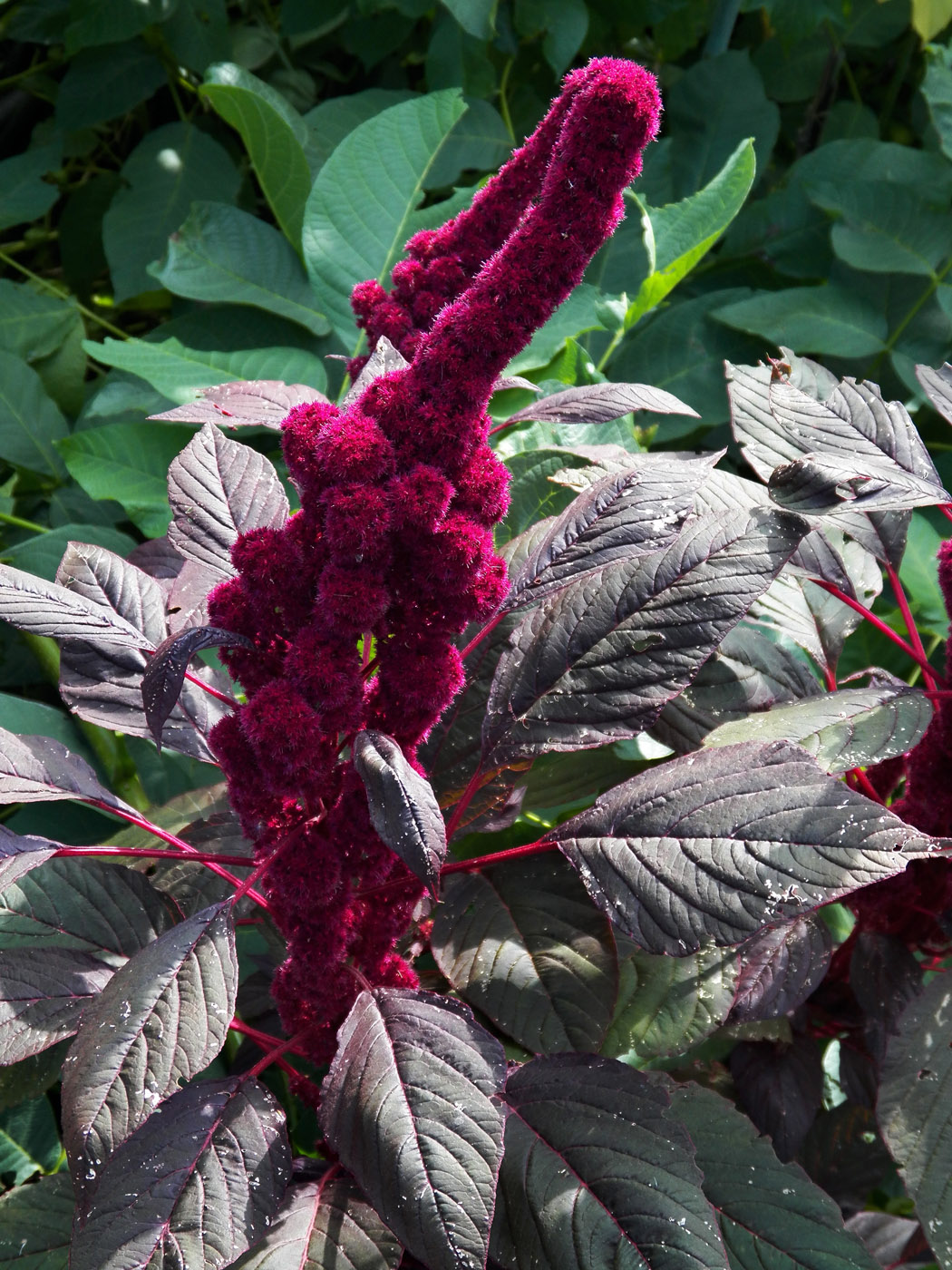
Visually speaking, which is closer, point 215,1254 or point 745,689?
point 215,1254

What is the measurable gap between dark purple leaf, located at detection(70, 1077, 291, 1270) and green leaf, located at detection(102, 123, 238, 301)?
124 centimetres

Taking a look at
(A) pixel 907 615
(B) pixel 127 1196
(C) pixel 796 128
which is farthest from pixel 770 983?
(C) pixel 796 128

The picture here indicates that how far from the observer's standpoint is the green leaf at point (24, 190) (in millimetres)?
1594

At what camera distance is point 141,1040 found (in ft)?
1.85

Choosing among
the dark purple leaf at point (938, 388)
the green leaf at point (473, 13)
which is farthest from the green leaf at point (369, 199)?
the dark purple leaf at point (938, 388)

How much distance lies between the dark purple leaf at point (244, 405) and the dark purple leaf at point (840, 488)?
35 centimetres

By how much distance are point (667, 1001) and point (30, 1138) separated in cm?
64

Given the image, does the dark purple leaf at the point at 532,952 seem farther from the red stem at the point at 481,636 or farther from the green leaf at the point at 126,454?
the green leaf at the point at 126,454

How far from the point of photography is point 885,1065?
75cm

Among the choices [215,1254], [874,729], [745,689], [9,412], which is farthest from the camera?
[9,412]

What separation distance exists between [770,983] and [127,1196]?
0.45m

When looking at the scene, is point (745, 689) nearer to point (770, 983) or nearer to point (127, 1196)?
point (770, 983)

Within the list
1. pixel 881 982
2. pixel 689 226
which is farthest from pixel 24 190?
pixel 881 982

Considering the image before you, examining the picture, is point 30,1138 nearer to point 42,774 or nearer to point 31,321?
point 42,774
